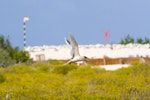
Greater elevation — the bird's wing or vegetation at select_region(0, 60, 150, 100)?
the bird's wing

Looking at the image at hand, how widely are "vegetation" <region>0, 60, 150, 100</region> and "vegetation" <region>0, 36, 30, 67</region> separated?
545cm

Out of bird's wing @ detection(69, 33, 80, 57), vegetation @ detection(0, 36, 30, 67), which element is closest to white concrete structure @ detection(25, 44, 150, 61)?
vegetation @ detection(0, 36, 30, 67)

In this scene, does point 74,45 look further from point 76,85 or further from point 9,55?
point 9,55

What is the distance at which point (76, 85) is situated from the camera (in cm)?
1720

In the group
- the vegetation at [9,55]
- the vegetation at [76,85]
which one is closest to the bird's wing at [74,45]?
the vegetation at [76,85]

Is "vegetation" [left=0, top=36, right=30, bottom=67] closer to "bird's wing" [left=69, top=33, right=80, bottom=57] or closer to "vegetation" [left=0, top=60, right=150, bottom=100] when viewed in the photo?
"vegetation" [left=0, top=60, right=150, bottom=100]

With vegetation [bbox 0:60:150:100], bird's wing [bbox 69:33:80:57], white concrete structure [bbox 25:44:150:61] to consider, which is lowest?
vegetation [bbox 0:60:150:100]

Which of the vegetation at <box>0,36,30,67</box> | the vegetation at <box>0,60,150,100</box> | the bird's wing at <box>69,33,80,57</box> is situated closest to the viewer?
the vegetation at <box>0,60,150,100</box>

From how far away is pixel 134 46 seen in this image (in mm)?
42625

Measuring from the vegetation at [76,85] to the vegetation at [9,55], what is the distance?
545 centimetres

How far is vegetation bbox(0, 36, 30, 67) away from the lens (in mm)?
33812

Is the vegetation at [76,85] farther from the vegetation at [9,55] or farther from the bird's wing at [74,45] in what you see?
the vegetation at [9,55]

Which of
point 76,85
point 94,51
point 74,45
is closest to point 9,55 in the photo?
point 94,51

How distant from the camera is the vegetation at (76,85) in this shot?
11352 mm
